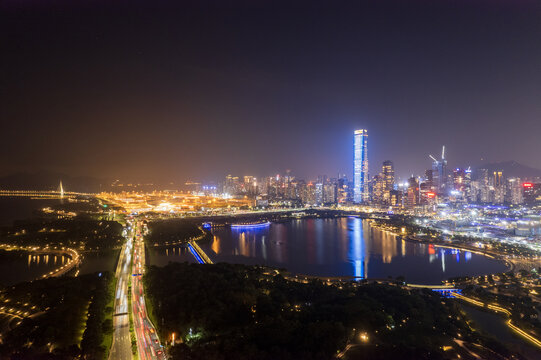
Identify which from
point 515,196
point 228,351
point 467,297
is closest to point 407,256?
point 467,297

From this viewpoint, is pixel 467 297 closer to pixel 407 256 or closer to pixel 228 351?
pixel 407 256

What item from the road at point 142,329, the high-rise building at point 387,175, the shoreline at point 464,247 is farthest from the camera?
the high-rise building at point 387,175

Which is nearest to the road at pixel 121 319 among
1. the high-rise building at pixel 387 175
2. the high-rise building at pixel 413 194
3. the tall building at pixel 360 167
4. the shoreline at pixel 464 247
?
the shoreline at pixel 464 247

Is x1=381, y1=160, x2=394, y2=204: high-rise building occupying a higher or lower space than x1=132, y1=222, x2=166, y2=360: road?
higher

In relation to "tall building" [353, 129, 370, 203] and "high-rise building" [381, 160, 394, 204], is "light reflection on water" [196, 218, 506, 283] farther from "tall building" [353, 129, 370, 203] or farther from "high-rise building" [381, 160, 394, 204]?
"tall building" [353, 129, 370, 203]

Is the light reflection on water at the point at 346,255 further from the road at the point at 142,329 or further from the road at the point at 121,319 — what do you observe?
the road at the point at 142,329

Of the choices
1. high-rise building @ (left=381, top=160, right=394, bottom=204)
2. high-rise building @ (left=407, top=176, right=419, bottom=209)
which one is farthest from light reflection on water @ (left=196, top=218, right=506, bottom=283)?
high-rise building @ (left=381, top=160, right=394, bottom=204)

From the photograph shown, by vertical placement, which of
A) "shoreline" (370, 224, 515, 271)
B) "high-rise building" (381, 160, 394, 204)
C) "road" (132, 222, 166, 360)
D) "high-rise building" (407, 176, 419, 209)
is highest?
"high-rise building" (381, 160, 394, 204)
